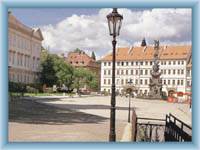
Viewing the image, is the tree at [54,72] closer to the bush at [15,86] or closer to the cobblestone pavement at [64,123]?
the bush at [15,86]

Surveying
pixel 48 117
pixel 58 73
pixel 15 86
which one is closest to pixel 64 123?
pixel 58 73

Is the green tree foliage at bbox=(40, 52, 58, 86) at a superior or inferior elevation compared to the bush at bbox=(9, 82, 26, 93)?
superior

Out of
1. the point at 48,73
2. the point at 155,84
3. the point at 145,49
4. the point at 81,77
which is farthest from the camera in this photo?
the point at 155,84

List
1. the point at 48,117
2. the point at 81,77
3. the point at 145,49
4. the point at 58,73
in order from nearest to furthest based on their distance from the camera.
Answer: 1. the point at 58,73
2. the point at 81,77
3. the point at 48,117
4. the point at 145,49

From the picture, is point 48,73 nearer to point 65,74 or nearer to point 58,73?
point 58,73

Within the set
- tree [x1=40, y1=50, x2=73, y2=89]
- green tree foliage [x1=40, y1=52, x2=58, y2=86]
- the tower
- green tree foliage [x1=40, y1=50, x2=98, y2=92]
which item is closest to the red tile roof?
green tree foliage [x1=40, y1=50, x2=98, y2=92]

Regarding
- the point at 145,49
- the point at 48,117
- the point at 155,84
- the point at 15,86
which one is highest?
the point at 145,49

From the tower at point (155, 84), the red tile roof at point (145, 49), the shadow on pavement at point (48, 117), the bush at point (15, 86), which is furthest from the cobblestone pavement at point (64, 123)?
the tower at point (155, 84)

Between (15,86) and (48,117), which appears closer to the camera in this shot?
(15,86)

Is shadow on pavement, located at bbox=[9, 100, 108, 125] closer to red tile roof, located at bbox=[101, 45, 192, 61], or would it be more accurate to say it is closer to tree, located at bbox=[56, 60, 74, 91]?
tree, located at bbox=[56, 60, 74, 91]

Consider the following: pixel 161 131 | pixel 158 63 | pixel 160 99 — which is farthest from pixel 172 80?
pixel 161 131
